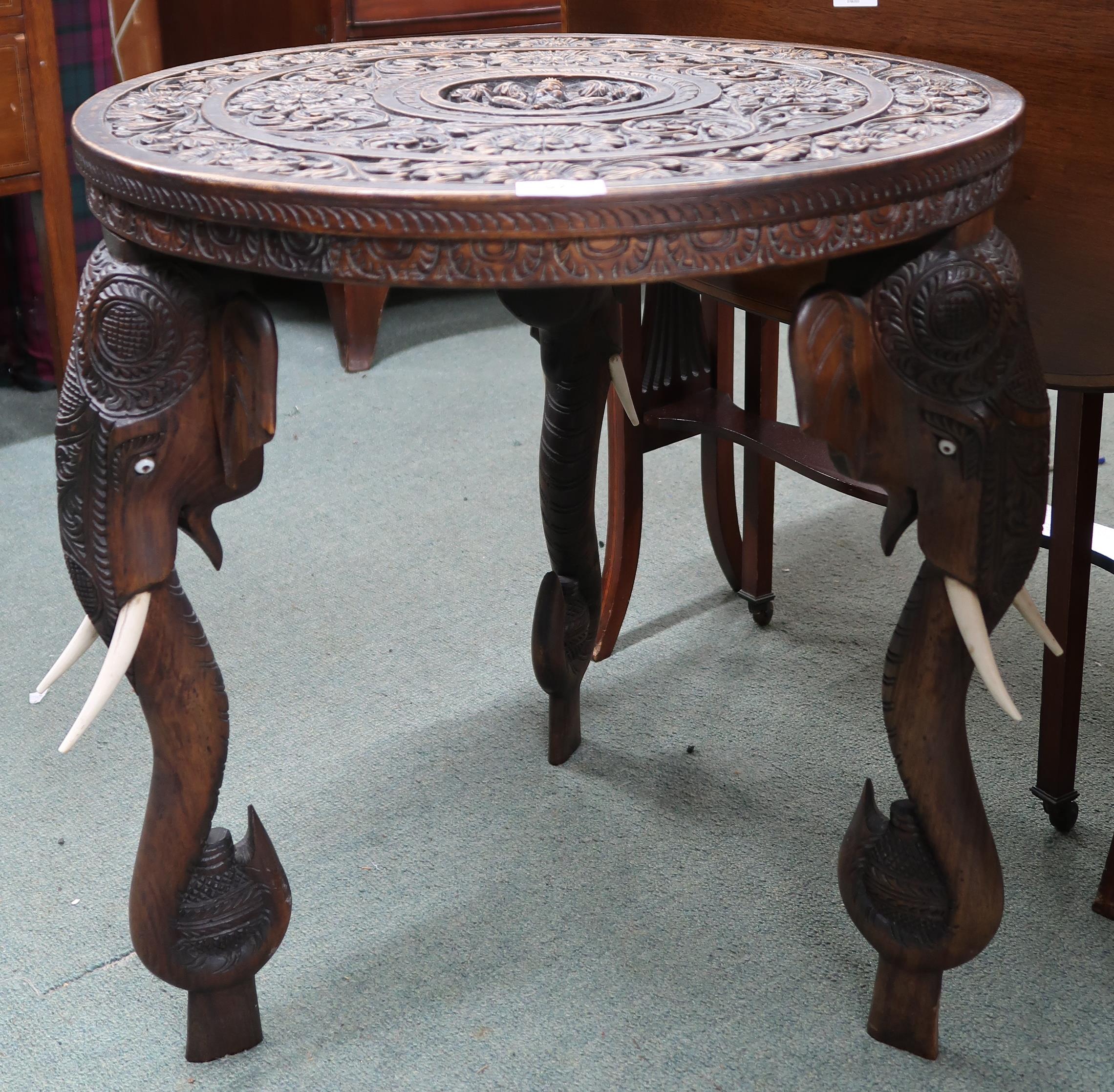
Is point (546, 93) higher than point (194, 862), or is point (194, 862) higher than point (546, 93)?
point (546, 93)

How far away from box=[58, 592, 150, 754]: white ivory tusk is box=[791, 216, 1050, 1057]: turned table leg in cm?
47

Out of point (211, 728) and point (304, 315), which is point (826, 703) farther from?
point (304, 315)

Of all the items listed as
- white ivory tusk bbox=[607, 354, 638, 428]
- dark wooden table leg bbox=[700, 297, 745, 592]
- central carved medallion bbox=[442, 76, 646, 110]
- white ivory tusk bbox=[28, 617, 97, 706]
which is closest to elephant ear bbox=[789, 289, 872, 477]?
central carved medallion bbox=[442, 76, 646, 110]

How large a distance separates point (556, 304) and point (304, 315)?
203cm

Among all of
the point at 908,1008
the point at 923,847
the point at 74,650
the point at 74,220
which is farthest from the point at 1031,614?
the point at 74,220

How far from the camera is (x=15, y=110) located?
85.6 inches

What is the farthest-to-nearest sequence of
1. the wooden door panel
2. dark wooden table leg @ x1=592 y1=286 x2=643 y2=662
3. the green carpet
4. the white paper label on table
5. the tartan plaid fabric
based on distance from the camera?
the wooden door panel
the tartan plaid fabric
dark wooden table leg @ x1=592 y1=286 x2=643 y2=662
the green carpet
the white paper label on table

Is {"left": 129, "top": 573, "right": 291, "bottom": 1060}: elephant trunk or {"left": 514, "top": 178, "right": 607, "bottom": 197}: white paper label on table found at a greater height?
{"left": 514, "top": 178, "right": 607, "bottom": 197}: white paper label on table

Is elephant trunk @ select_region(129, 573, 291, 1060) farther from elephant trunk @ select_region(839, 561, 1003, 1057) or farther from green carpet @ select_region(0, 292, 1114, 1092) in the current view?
elephant trunk @ select_region(839, 561, 1003, 1057)

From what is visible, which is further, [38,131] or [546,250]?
[38,131]

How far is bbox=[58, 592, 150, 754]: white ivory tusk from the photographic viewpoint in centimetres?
90

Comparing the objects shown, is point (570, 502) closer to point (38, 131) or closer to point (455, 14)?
point (38, 131)

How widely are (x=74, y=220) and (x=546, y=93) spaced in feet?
5.65

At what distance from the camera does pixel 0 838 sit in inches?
53.6
